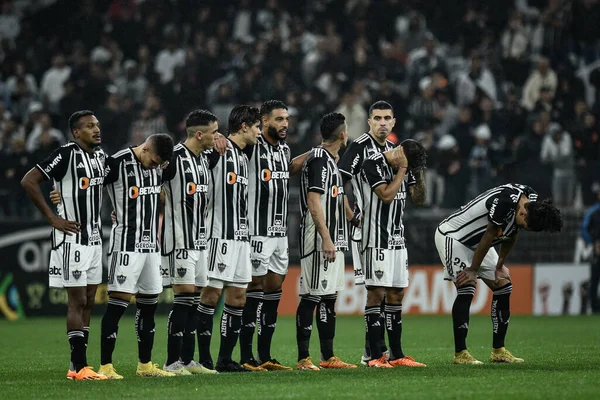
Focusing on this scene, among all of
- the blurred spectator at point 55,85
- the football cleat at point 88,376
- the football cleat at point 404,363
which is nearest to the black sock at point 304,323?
the football cleat at point 404,363

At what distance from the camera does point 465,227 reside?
484 inches

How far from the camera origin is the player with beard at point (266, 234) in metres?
11.8

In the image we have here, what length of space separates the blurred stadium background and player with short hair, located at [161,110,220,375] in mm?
9763

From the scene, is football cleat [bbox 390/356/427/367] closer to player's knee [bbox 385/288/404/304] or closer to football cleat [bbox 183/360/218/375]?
player's knee [bbox 385/288/404/304]

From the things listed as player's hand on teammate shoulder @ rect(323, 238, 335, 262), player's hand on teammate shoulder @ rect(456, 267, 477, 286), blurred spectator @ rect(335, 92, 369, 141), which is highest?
blurred spectator @ rect(335, 92, 369, 141)

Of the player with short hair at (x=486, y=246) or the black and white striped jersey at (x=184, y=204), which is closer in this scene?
the black and white striped jersey at (x=184, y=204)

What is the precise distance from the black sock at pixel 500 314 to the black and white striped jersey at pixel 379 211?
133 centimetres

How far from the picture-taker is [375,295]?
11.9 m

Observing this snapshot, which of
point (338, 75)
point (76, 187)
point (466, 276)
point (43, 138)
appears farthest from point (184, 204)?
point (338, 75)

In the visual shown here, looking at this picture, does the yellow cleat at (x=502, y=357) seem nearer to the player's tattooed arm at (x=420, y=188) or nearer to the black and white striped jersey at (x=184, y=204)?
the player's tattooed arm at (x=420, y=188)

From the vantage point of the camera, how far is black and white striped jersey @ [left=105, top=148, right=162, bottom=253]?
10.8 meters

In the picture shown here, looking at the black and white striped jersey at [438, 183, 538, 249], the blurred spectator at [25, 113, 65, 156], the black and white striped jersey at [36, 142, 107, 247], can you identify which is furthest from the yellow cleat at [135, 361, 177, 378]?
the blurred spectator at [25, 113, 65, 156]

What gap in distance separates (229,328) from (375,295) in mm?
1653

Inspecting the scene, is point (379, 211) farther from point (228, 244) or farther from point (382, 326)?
point (228, 244)
